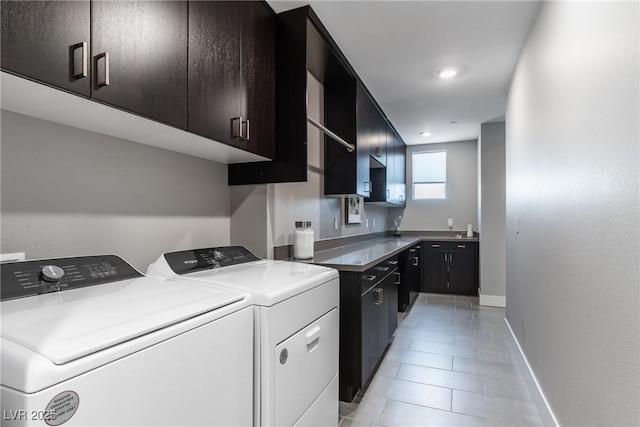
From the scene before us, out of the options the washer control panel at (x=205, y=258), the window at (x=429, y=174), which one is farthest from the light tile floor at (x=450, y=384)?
the window at (x=429, y=174)

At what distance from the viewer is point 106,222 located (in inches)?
53.7

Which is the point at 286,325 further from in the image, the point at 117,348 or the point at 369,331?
the point at 369,331

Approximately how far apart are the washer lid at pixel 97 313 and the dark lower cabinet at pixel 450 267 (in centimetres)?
462

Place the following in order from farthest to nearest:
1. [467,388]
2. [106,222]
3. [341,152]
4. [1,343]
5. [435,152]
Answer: [435,152] < [341,152] < [467,388] < [106,222] < [1,343]

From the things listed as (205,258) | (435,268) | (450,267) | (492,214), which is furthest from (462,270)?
(205,258)

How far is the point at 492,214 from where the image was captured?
14.8 ft

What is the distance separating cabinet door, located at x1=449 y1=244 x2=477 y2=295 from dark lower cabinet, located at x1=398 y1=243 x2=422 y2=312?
734mm

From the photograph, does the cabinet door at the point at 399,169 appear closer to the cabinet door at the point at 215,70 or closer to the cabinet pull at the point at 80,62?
the cabinet door at the point at 215,70

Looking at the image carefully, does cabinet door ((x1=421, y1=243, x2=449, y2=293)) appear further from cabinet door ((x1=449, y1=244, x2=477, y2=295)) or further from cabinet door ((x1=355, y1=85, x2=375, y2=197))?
cabinet door ((x1=355, y1=85, x2=375, y2=197))

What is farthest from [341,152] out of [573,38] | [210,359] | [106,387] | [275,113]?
[106,387]

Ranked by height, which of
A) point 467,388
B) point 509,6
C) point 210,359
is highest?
point 509,6

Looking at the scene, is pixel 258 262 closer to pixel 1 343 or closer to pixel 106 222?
pixel 106 222

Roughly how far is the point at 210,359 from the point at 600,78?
1.61 m

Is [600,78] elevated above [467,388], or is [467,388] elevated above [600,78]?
[600,78]
